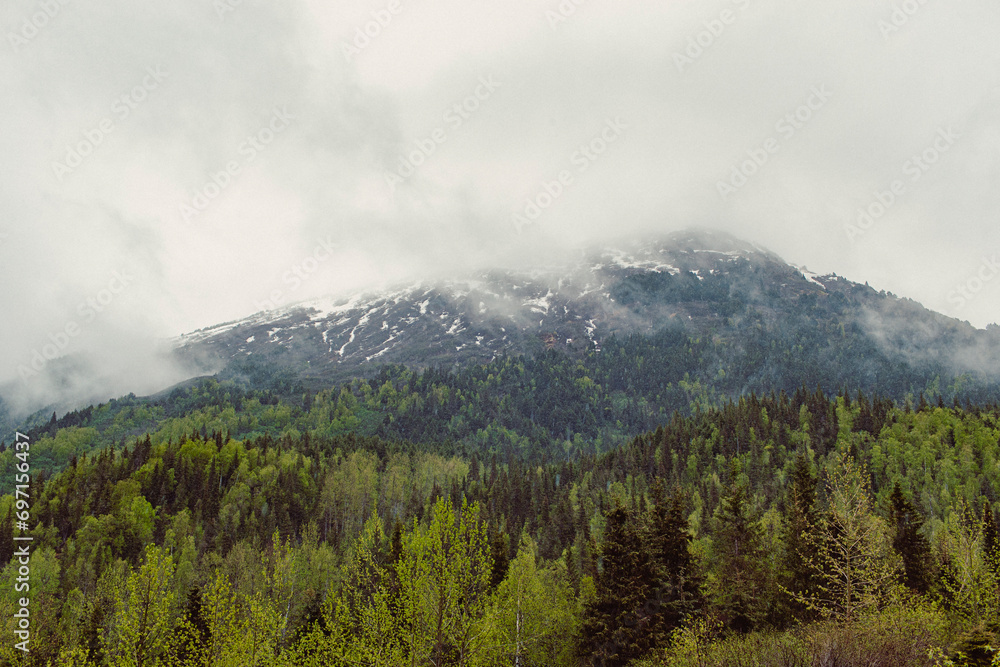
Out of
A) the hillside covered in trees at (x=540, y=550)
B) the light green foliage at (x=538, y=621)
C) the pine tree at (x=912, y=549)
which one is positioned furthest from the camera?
the light green foliage at (x=538, y=621)

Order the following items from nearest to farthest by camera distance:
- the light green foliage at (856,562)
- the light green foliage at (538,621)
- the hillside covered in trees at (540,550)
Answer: the hillside covered in trees at (540,550) < the light green foliage at (856,562) < the light green foliage at (538,621)

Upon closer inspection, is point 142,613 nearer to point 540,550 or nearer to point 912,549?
point 912,549

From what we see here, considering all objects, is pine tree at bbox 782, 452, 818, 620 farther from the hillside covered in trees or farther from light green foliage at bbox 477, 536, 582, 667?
light green foliage at bbox 477, 536, 582, 667

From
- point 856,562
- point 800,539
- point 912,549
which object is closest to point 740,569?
point 800,539

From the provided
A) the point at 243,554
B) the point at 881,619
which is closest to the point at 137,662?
the point at 881,619

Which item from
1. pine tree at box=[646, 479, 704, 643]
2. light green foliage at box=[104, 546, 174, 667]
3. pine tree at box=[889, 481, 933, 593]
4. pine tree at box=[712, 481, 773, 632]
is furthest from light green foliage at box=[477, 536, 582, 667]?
pine tree at box=[889, 481, 933, 593]

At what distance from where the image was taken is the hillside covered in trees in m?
25.4

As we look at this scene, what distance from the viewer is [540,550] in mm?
110188

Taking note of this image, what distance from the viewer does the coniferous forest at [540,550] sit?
25203 mm

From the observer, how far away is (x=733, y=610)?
126 feet

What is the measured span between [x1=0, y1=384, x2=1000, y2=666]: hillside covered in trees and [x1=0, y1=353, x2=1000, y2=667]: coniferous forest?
0.85ft

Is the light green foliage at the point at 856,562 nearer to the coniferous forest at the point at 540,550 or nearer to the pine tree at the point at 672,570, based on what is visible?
the coniferous forest at the point at 540,550

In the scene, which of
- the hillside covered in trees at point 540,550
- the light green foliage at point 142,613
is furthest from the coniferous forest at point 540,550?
the hillside covered in trees at point 540,550

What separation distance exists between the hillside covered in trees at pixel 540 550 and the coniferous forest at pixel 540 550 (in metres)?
0.26
